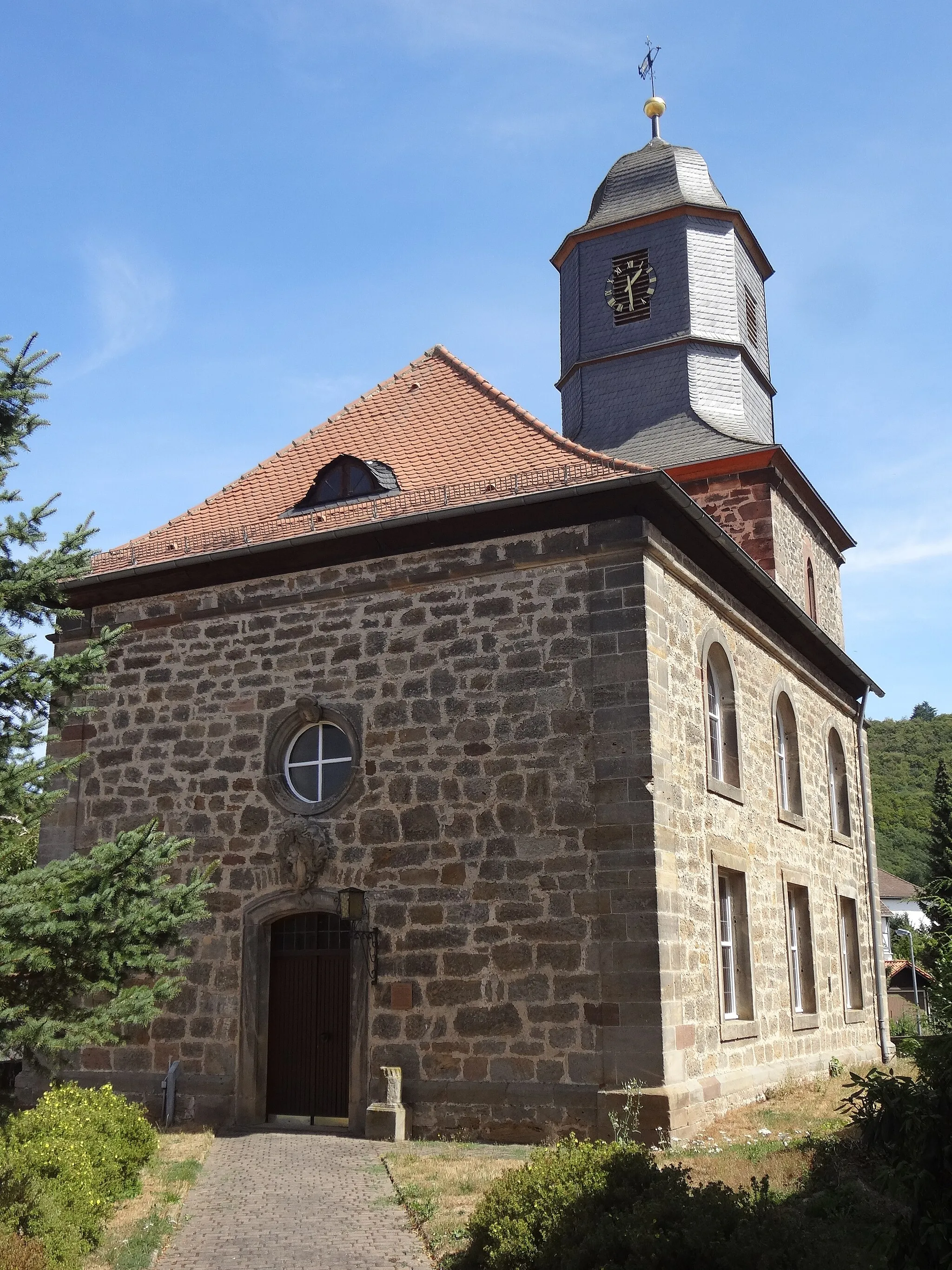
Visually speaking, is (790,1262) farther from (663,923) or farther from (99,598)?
(99,598)

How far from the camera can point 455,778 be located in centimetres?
1130

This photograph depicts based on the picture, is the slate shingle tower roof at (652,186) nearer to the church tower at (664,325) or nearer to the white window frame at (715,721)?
the church tower at (664,325)

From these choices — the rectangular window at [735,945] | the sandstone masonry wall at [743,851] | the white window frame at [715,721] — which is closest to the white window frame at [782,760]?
the sandstone masonry wall at [743,851]

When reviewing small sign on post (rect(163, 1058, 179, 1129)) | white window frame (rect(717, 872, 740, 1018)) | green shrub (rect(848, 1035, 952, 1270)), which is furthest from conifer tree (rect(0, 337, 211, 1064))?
white window frame (rect(717, 872, 740, 1018))

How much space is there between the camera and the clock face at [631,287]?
18.5m

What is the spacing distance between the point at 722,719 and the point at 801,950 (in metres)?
3.83

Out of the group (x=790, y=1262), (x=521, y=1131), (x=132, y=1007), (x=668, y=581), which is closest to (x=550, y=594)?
(x=668, y=581)

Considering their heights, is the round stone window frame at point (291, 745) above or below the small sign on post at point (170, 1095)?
above

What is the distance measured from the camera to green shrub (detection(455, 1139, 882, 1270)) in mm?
5059

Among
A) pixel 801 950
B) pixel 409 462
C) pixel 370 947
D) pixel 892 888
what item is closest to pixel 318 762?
pixel 370 947

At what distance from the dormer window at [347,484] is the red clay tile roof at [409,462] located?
0.43 ft

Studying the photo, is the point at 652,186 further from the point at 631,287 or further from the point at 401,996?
the point at 401,996

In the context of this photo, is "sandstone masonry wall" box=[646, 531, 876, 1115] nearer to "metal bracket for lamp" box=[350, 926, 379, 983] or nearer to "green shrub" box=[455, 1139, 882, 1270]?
"metal bracket for lamp" box=[350, 926, 379, 983]

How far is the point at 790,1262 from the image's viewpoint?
490 cm
